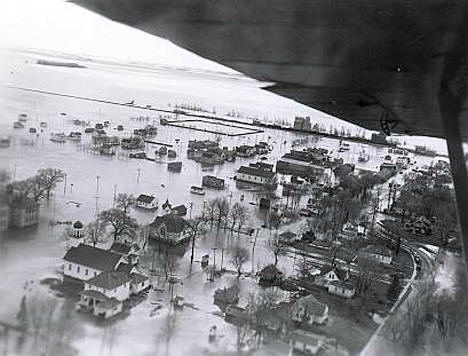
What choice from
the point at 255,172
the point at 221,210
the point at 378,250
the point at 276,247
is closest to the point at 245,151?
the point at 255,172

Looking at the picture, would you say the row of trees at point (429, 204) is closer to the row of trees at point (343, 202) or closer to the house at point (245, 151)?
the row of trees at point (343, 202)

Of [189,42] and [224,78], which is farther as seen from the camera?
[224,78]

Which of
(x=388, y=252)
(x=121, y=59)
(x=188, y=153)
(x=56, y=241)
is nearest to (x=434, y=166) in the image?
(x=388, y=252)

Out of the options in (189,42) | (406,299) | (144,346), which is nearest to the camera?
(189,42)

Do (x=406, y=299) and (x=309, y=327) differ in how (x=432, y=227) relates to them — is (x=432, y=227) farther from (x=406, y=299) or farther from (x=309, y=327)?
(x=309, y=327)

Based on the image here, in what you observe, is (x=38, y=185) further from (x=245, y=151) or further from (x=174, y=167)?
(x=245, y=151)

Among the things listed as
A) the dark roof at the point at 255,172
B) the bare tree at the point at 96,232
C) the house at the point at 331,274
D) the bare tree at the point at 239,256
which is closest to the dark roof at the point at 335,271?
the house at the point at 331,274
